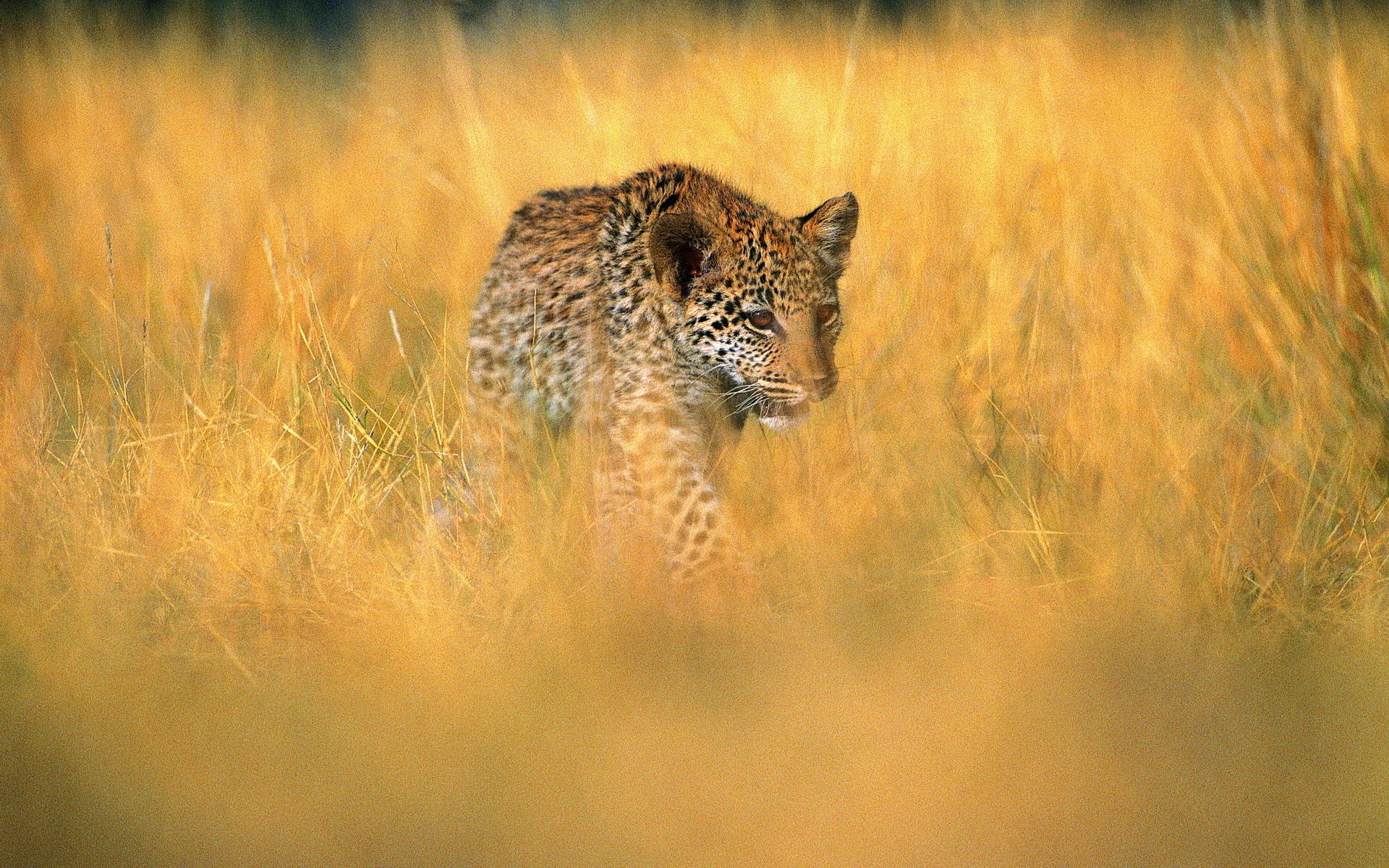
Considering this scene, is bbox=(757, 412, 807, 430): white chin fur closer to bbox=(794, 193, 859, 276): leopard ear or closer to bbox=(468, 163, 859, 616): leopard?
bbox=(468, 163, 859, 616): leopard

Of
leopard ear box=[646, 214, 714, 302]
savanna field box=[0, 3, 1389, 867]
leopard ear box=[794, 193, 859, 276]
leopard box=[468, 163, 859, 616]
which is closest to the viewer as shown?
savanna field box=[0, 3, 1389, 867]

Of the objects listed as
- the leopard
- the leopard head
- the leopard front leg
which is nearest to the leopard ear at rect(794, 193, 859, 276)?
the leopard

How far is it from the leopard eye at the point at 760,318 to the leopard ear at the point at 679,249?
24cm

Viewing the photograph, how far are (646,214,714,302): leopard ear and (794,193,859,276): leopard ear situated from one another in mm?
490

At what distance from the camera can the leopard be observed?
161 inches

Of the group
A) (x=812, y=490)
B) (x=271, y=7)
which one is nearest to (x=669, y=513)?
(x=812, y=490)

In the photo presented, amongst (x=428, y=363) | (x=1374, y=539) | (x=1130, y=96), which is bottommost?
(x=428, y=363)

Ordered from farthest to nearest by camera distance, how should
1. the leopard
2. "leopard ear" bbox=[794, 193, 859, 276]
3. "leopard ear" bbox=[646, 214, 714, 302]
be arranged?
"leopard ear" bbox=[794, 193, 859, 276], "leopard ear" bbox=[646, 214, 714, 302], the leopard

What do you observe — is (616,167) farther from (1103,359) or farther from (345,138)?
(1103,359)

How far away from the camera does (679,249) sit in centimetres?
430

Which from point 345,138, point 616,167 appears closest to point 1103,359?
point 616,167

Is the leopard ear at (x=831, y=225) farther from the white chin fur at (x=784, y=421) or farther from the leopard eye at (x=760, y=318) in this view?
the white chin fur at (x=784, y=421)

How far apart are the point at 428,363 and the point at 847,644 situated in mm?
3231

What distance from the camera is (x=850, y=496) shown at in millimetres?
4070
